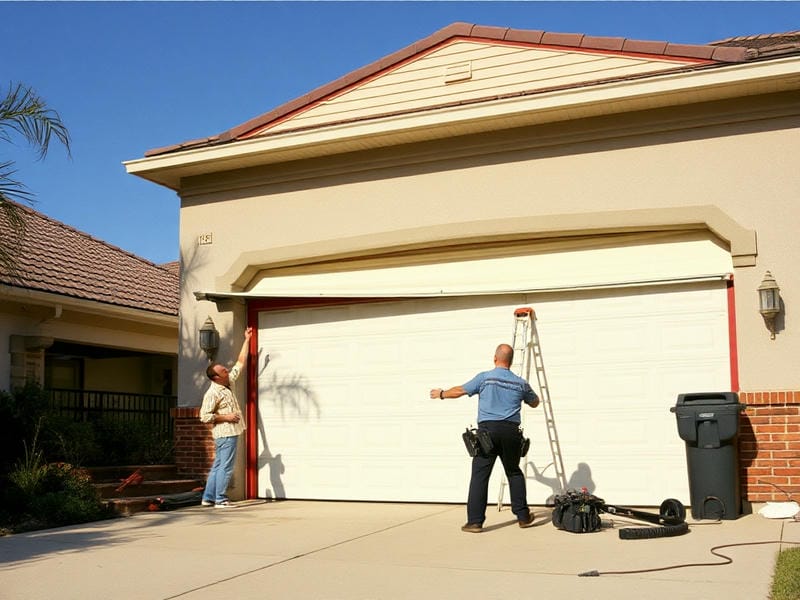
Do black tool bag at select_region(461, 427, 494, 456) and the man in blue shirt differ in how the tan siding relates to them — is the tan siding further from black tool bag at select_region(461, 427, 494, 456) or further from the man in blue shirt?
black tool bag at select_region(461, 427, 494, 456)

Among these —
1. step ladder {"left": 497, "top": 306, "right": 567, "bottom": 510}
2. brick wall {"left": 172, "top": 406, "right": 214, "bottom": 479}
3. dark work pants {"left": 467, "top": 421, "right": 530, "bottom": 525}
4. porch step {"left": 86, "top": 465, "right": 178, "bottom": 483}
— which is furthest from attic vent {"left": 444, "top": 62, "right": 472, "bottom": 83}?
porch step {"left": 86, "top": 465, "right": 178, "bottom": 483}

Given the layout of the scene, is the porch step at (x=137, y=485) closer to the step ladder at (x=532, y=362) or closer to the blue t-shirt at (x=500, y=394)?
the step ladder at (x=532, y=362)

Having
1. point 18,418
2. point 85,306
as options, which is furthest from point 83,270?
point 18,418

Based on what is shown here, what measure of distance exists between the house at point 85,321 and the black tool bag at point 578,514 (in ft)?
26.6

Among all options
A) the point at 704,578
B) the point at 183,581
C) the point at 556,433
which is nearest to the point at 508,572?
the point at 704,578

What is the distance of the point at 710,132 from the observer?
441 inches

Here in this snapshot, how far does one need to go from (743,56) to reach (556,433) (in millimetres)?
Answer: 4799

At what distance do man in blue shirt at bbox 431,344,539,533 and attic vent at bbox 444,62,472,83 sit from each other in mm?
4636

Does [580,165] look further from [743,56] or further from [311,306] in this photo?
[311,306]

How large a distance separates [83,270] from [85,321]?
1164mm

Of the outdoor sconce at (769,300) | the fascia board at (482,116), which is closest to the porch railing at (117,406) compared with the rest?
the fascia board at (482,116)

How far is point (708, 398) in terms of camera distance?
10.1 m

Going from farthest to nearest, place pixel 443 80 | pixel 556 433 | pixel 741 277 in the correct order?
pixel 443 80 < pixel 556 433 < pixel 741 277

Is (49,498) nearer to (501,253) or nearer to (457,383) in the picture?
(457,383)
